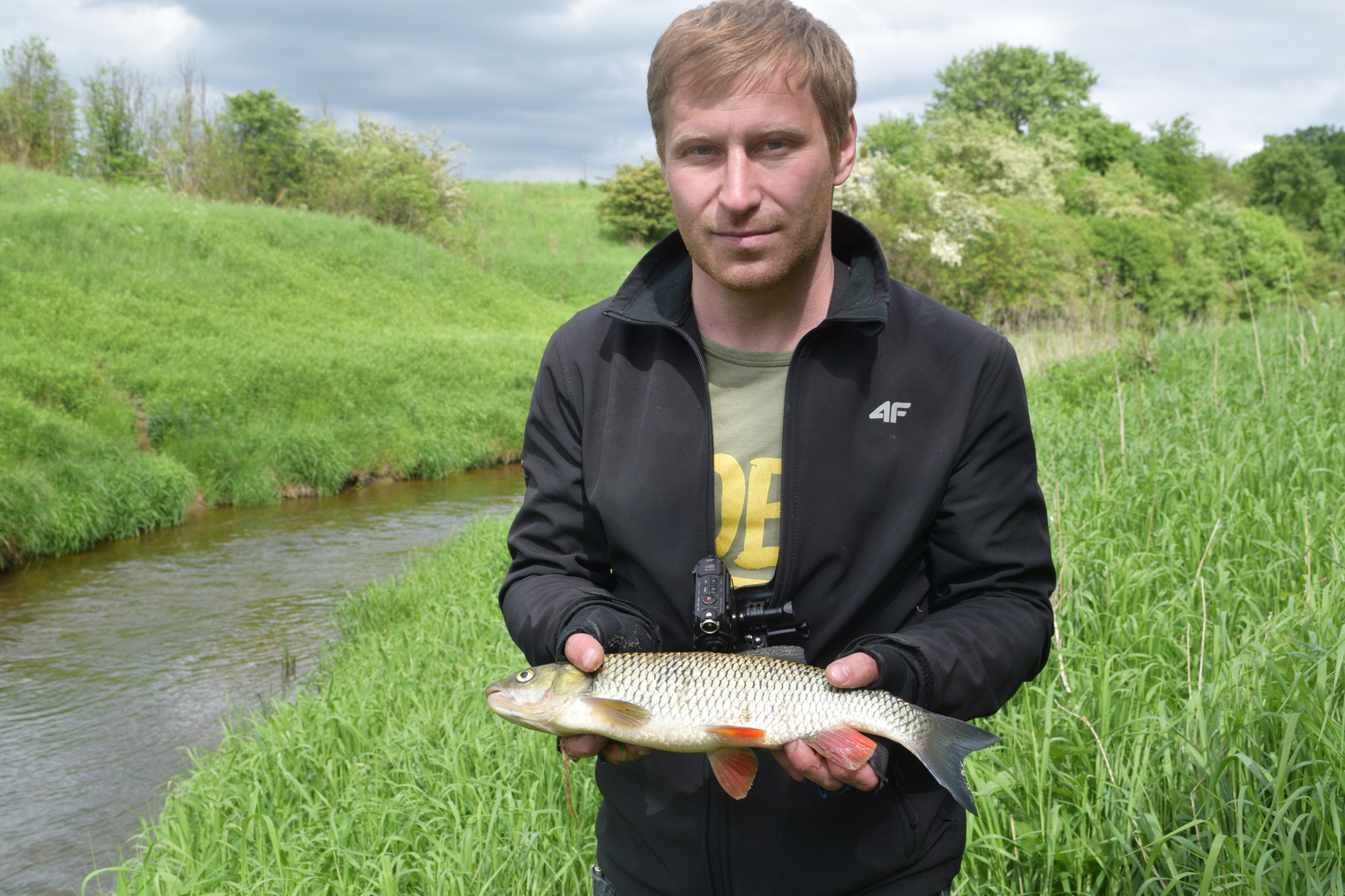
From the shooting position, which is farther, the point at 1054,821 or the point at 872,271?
the point at 1054,821

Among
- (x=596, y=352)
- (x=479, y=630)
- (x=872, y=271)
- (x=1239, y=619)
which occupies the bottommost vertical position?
(x=479, y=630)

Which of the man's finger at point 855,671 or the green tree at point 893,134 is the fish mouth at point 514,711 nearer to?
the man's finger at point 855,671

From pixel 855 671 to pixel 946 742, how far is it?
24cm

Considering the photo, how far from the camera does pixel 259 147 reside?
35625 mm

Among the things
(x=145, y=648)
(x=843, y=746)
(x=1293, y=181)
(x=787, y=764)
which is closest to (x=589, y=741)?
(x=787, y=764)

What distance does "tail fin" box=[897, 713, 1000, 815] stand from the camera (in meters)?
1.79

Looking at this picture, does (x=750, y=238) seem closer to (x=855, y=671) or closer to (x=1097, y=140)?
(x=855, y=671)

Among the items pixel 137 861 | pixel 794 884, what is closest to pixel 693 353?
pixel 794 884

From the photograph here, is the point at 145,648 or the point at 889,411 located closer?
the point at 889,411

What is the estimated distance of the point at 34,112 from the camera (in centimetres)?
3231

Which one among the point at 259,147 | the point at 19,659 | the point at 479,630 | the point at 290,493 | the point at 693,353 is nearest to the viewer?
the point at 693,353

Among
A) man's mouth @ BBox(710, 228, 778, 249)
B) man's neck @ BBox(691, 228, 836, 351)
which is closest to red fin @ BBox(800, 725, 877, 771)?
man's neck @ BBox(691, 228, 836, 351)

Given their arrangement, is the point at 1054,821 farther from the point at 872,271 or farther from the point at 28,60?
the point at 28,60

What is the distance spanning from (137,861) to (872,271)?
4.46 meters
